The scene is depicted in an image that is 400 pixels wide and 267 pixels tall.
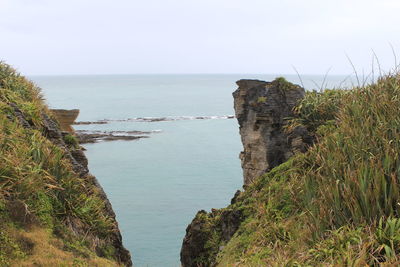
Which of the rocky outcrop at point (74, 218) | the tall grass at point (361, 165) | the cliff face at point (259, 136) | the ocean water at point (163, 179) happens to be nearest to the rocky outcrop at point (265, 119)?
the cliff face at point (259, 136)

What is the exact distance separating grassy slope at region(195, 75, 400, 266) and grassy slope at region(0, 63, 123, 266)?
3262 mm

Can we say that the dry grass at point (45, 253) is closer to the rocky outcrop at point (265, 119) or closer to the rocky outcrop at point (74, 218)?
the rocky outcrop at point (74, 218)

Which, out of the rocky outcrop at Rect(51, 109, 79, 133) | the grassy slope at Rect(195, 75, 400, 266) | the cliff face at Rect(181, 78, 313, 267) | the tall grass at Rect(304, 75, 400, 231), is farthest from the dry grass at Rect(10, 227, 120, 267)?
the rocky outcrop at Rect(51, 109, 79, 133)

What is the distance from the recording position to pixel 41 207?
936cm

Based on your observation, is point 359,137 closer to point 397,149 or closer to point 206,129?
point 397,149

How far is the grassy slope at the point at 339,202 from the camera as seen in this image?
6504mm

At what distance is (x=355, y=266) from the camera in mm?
5742

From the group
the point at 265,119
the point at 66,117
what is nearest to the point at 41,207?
the point at 265,119

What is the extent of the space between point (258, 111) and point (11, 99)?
952 cm

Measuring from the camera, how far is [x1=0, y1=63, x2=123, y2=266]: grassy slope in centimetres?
808

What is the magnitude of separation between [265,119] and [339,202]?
10500mm

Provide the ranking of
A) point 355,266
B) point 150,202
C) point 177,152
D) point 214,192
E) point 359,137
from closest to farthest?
1. point 355,266
2. point 359,137
3. point 150,202
4. point 214,192
5. point 177,152

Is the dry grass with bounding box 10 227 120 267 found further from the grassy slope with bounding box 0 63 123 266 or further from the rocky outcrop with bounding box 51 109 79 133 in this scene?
the rocky outcrop with bounding box 51 109 79 133

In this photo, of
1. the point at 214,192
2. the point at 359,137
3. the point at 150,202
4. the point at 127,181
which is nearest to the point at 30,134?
the point at 359,137
